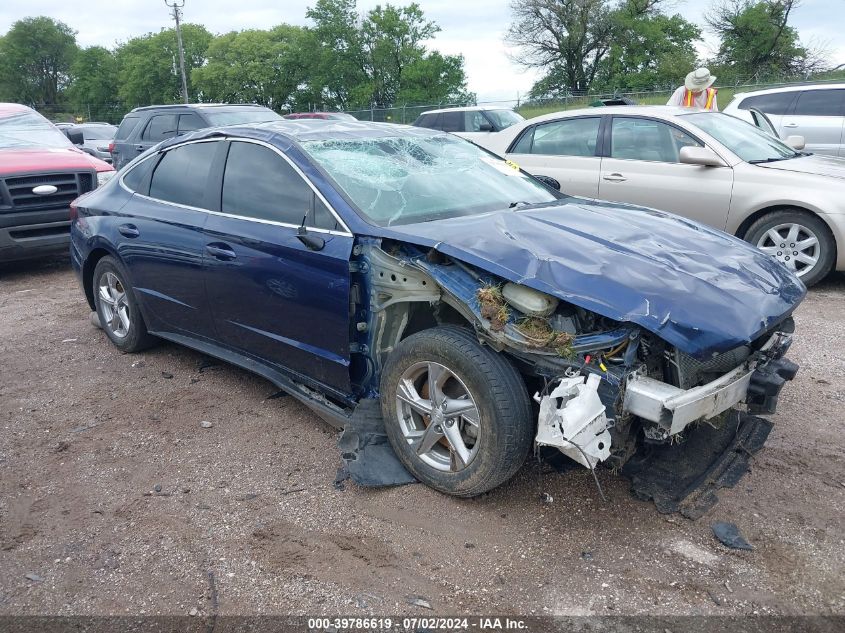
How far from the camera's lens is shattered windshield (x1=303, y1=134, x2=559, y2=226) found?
12.0 feet

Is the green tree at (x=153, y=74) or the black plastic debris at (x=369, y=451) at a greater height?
the green tree at (x=153, y=74)

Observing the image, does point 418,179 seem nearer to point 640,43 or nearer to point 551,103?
point 551,103

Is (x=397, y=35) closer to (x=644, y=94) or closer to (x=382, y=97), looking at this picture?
(x=382, y=97)

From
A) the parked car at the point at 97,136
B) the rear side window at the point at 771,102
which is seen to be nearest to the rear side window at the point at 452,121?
the rear side window at the point at 771,102

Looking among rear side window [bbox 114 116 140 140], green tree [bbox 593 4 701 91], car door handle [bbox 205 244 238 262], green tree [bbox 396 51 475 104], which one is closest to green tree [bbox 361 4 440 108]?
green tree [bbox 396 51 475 104]

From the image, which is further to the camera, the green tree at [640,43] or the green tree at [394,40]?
the green tree at [394,40]

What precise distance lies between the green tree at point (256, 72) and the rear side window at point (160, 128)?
51.0 metres

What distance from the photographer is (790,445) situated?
366cm

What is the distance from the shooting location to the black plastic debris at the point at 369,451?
131 inches

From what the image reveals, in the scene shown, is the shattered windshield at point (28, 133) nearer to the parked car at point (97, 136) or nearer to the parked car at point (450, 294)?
the parked car at point (450, 294)

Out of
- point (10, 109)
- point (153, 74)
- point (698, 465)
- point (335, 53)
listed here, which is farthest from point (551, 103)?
point (153, 74)

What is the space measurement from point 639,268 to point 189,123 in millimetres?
10397

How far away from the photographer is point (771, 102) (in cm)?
1056

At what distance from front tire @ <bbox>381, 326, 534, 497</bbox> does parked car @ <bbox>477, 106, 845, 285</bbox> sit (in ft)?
12.3
